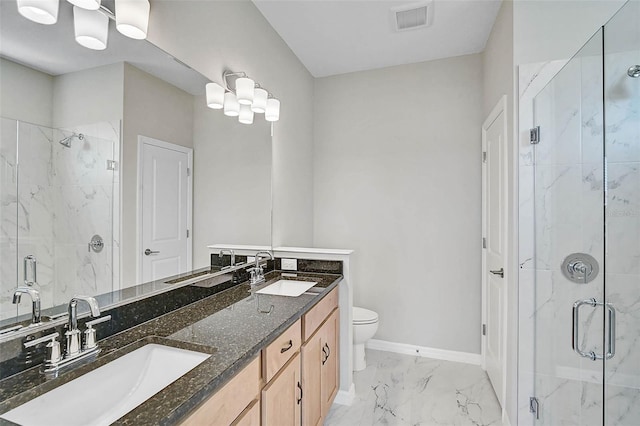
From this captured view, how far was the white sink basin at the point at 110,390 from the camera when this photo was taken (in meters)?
0.77

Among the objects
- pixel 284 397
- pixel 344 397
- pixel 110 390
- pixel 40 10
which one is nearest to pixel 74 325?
pixel 110 390

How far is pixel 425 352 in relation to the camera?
2.95m

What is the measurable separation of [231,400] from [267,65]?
225 cm

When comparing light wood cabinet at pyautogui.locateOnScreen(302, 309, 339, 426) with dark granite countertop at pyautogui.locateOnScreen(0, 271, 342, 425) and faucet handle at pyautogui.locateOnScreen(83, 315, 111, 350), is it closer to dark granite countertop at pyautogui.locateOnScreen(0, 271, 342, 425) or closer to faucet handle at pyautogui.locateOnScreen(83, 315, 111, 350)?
dark granite countertop at pyautogui.locateOnScreen(0, 271, 342, 425)

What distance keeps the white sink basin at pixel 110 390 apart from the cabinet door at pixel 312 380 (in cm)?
68

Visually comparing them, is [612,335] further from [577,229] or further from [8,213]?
[8,213]

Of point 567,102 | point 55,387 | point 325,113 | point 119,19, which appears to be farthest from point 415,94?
point 55,387

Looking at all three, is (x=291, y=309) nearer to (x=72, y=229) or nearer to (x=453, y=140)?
(x=72, y=229)

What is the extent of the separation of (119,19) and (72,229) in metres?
0.81

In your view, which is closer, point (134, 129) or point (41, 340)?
point (41, 340)

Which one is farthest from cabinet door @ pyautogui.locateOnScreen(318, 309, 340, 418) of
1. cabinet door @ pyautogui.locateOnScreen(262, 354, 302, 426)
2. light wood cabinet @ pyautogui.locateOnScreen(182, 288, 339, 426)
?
cabinet door @ pyautogui.locateOnScreen(262, 354, 302, 426)

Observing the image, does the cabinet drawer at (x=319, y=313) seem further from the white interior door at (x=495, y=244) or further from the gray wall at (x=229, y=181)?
the white interior door at (x=495, y=244)

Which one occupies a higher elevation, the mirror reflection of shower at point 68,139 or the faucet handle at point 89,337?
the mirror reflection of shower at point 68,139

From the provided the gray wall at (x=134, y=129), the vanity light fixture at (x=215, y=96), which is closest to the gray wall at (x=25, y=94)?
the gray wall at (x=134, y=129)
